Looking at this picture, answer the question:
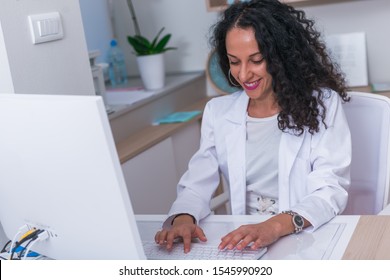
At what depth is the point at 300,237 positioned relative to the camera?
4.50 feet

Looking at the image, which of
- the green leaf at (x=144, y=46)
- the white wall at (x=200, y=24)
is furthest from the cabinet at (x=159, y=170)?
the white wall at (x=200, y=24)

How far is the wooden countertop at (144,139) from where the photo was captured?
2.45 meters

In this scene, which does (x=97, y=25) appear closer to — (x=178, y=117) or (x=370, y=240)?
(x=178, y=117)

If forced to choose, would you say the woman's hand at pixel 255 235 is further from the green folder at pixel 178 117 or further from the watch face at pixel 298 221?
the green folder at pixel 178 117

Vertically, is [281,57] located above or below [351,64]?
above

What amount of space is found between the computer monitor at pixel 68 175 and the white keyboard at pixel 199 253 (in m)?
0.23

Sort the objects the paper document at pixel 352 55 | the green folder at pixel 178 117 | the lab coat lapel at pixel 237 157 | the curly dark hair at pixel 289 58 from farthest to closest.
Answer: the paper document at pixel 352 55
the green folder at pixel 178 117
the lab coat lapel at pixel 237 157
the curly dark hair at pixel 289 58

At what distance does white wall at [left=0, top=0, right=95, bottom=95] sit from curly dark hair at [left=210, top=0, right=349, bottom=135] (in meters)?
0.45

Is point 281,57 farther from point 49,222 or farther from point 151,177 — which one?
point 151,177

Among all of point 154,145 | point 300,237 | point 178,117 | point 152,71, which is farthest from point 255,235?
point 152,71

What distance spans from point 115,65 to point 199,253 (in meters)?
2.18

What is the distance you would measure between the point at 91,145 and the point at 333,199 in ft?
2.40

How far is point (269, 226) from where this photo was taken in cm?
135
